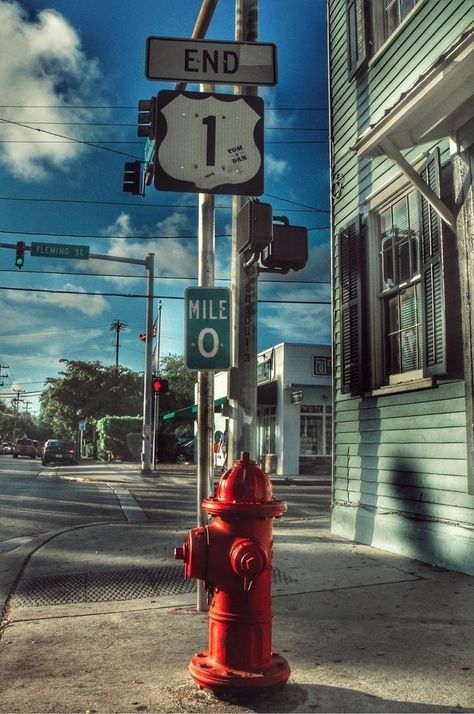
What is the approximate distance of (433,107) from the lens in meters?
5.68

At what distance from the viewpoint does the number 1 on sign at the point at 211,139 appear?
4.63 m

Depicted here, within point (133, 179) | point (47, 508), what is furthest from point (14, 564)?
point (133, 179)

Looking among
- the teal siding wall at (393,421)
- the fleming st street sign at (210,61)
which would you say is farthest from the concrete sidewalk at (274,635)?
the fleming st street sign at (210,61)

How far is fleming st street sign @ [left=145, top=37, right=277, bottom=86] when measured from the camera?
4.96 meters

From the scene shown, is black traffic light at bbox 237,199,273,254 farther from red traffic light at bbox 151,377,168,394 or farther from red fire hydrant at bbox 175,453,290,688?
red traffic light at bbox 151,377,168,394

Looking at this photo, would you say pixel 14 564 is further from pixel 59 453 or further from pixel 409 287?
pixel 59 453

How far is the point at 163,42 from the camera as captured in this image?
499 centimetres

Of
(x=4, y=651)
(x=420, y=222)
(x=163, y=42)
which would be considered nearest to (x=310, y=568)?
(x=4, y=651)

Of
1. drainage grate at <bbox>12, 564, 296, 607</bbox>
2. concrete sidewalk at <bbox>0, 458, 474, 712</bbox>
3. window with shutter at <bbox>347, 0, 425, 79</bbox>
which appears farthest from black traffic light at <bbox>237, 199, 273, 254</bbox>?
window with shutter at <bbox>347, 0, 425, 79</bbox>

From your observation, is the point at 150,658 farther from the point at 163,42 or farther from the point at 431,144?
the point at 431,144

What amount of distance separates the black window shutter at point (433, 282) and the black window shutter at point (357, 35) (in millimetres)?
2643

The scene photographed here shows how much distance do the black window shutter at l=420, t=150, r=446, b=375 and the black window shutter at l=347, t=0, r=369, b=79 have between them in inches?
104

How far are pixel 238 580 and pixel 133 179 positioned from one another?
10.2 metres

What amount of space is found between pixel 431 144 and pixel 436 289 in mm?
1567
